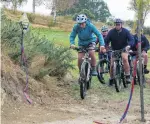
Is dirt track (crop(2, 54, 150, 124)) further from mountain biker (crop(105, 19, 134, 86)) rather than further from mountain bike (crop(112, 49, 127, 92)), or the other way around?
mountain biker (crop(105, 19, 134, 86))

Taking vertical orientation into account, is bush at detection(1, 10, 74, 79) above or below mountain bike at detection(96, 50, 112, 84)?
above

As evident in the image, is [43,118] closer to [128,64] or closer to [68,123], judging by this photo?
[68,123]

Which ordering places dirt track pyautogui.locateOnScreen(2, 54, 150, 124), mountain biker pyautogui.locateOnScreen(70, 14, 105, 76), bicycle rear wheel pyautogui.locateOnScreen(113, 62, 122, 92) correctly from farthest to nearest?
bicycle rear wheel pyautogui.locateOnScreen(113, 62, 122, 92), mountain biker pyautogui.locateOnScreen(70, 14, 105, 76), dirt track pyautogui.locateOnScreen(2, 54, 150, 124)

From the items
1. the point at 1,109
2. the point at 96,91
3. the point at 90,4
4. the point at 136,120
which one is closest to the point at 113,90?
the point at 96,91

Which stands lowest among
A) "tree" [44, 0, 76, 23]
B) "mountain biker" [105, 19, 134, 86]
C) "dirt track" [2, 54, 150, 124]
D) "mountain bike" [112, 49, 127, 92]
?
"dirt track" [2, 54, 150, 124]

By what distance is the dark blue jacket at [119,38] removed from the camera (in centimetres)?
1124

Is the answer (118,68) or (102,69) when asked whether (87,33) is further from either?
(102,69)

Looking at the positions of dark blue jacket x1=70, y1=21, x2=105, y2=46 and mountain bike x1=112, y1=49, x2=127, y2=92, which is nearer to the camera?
dark blue jacket x1=70, y1=21, x2=105, y2=46

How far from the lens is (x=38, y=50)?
1065 cm

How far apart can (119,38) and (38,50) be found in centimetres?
226

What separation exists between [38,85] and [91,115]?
5.69 feet

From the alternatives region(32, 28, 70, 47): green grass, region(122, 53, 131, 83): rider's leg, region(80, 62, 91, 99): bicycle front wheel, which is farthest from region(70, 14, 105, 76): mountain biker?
region(32, 28, 70, 47): green grass

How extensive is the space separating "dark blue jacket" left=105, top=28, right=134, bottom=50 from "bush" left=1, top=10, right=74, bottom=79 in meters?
1.24

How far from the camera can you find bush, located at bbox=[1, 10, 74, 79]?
965 centimetres
